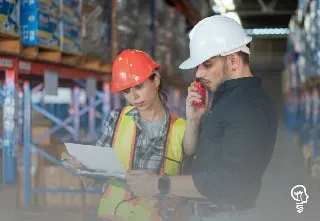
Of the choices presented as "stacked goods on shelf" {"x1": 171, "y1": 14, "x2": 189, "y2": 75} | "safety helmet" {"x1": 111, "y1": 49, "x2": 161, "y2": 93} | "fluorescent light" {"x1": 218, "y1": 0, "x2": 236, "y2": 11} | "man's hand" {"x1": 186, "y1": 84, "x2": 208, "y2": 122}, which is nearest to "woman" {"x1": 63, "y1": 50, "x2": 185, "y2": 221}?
"safety helmet" {"x1": 111, "y1": 49, "x2": 161, "y2": 93}

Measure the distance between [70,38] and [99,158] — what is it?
3.05 meters

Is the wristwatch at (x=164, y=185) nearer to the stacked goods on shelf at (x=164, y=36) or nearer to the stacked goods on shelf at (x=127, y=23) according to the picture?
the stacked goods on shelf at (x=127, y=23)

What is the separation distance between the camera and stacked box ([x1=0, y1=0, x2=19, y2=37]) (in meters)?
3.66

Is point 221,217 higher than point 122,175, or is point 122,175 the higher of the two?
point 122,175

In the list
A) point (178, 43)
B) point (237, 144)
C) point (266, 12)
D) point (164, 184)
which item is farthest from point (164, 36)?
point (266, 12)

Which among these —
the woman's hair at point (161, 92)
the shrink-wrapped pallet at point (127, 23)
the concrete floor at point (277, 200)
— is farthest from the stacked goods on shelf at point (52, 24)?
the woman's hair at point (161, 92)

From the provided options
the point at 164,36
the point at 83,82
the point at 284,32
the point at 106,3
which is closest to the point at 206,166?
the point at 106,3

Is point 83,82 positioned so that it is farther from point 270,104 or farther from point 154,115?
point 270,104

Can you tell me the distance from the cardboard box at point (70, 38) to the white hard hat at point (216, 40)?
2.87 meters

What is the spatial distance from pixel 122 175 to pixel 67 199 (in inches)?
139

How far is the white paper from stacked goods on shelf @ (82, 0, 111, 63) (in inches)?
136

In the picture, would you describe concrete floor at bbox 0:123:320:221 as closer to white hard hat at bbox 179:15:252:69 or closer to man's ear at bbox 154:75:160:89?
man's ear at bbox 154:75:160:89

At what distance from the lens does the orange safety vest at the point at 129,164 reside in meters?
2.45

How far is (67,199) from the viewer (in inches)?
220
